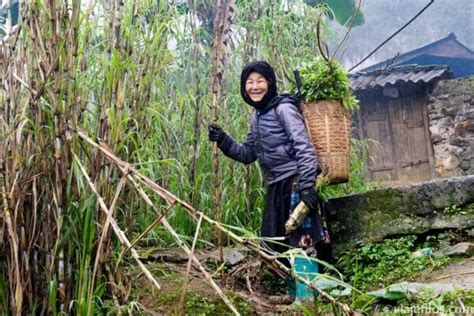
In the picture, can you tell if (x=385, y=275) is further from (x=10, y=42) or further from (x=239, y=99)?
(x=10, y=42)

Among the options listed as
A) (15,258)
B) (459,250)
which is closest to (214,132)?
(15,258)

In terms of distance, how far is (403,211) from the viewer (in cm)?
350

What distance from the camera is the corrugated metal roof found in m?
8.12

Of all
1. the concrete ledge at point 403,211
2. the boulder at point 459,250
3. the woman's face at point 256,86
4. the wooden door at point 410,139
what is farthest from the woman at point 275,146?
the wooden door at point 410,139

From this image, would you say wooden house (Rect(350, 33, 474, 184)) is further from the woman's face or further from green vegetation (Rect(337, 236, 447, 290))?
the woman's face

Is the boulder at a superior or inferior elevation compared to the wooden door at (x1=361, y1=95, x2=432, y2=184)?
inferior

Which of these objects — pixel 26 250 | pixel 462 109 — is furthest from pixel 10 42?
pixel 462 109

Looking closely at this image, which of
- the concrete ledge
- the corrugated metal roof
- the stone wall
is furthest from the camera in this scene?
the corrugated metal roof

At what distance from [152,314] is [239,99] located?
2.13m

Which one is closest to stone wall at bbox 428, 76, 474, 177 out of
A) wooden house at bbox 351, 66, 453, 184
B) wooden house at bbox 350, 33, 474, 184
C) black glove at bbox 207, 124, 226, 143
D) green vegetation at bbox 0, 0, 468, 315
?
wooden house at bbox 350, 33, 474, 184

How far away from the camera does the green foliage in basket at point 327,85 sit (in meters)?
3.13

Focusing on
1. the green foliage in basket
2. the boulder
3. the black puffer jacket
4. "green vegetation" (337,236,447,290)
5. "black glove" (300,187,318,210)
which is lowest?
"green vegetation" (337,236,447,290)

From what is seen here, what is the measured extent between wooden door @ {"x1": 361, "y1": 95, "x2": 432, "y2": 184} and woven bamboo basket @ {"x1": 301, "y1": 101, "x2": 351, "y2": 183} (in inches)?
247

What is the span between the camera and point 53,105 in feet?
6.59
